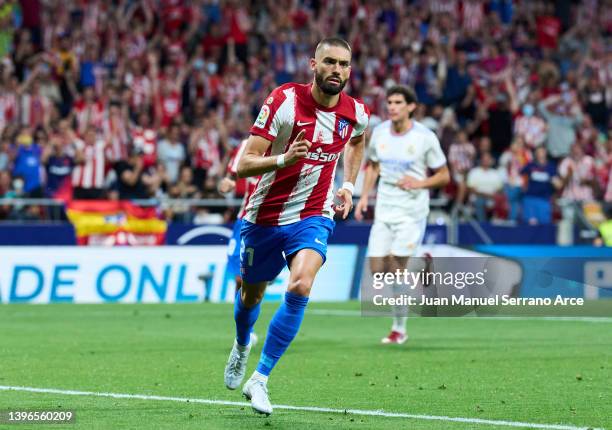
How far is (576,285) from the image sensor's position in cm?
1970

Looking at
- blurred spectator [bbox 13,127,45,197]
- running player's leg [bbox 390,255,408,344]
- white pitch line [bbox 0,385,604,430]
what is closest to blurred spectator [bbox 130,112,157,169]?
blurred spectator [bbox 13,127,45,197]

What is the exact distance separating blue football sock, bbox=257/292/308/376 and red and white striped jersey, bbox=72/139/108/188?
Result: 1406 cm

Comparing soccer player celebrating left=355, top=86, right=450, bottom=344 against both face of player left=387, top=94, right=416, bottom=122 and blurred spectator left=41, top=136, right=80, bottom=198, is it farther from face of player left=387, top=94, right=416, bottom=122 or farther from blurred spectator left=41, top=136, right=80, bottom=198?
blurred spectator left=41, top=136, right=80, bottom=198

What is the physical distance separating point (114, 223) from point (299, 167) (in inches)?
516

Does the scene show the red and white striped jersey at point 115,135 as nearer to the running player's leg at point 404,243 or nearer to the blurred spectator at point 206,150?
the blurred spectator at point 206,150

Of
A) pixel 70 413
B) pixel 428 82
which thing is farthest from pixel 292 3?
pixel 70 413

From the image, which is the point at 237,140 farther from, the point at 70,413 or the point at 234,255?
the point at 70,413

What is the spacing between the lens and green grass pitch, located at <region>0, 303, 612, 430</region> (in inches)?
321

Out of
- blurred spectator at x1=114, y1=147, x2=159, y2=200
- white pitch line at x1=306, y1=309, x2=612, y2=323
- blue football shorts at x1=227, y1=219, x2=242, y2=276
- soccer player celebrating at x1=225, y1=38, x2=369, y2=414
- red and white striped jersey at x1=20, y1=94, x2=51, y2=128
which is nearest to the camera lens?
soccer player celebrating at x1=225, y1=38, x2=369, y2=414

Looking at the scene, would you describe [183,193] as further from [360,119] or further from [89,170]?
[360,119]

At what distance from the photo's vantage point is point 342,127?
901cm

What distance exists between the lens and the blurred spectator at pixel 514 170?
24656 millimetres

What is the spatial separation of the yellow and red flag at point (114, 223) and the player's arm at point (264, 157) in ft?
42.7

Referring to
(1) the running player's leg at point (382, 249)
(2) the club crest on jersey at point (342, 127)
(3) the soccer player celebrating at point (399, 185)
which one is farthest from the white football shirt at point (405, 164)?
(2) the club crest on jersey at point (342, 127)
